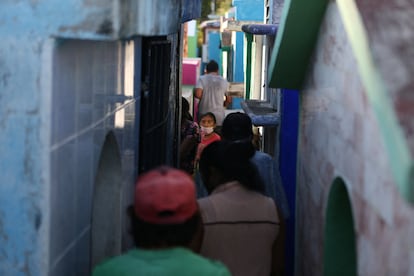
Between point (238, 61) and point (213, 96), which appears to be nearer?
point (213, 96)

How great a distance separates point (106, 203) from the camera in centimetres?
481

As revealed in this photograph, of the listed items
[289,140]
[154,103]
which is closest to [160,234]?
[154,103]

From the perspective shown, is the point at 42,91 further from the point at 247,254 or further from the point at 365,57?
the point at 247,254

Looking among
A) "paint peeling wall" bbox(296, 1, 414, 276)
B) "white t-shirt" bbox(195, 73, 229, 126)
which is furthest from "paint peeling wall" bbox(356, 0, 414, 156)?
"white t-shirt" bbox(195, 73, 229, 126)

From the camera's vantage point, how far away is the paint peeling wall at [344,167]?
3.13 m

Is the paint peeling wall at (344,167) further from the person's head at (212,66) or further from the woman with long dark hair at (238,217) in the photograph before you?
the person's head at (212,66)

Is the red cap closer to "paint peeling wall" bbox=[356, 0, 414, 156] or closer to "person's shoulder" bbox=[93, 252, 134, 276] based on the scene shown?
"person's shoulder" bbox=[93, 252, 134, 276]

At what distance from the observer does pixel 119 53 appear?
470 centimetres

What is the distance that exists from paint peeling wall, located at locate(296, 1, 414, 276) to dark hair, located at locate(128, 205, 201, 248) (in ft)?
2.30

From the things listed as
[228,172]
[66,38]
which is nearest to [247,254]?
[228,172]

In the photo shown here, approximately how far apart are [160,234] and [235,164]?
143cm

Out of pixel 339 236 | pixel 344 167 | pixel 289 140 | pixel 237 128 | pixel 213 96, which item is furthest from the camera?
pixel 213 96

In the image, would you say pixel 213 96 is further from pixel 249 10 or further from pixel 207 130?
pixel 249 10

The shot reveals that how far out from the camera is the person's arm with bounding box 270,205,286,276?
14.9ft
